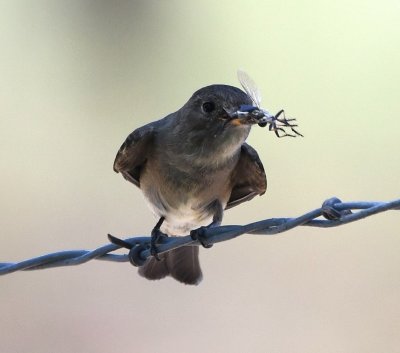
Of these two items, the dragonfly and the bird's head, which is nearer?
the dragonfly

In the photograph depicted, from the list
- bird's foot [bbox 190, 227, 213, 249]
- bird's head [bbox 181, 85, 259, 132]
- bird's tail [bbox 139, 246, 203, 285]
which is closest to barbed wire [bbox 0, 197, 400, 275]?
bird's foot [bbox 190, 227, 213, 249]

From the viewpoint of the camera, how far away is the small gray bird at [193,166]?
3.51m

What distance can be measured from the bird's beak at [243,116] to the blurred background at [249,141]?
219 centimetres

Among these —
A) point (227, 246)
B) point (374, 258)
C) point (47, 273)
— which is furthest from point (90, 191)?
point (374, 258)

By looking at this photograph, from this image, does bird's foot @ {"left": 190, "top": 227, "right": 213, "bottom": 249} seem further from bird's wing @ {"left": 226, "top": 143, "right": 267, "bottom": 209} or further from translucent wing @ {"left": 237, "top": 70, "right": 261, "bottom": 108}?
bird's wing @ {"left": 226, "top": 143, "right": 267, "bottom": 209}

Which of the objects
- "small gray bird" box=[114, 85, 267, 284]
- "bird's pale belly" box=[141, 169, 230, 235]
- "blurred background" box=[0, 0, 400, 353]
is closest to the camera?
"small gray bird" box=[114, 85, 267, 284]

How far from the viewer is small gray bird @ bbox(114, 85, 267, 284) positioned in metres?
3.51

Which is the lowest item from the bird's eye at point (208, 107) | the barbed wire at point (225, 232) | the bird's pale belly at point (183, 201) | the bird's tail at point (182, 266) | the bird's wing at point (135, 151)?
the barbed wire at point (225, 232)

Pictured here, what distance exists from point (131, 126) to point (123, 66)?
551mm

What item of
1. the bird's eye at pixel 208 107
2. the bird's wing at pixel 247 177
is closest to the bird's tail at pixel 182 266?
the bird's wing at pixel 247 177

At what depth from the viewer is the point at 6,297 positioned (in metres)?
6.01

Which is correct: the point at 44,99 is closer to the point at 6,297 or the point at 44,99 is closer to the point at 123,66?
the point at 123,66

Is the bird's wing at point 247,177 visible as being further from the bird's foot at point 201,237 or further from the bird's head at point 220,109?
the bird's foot at point 201,237

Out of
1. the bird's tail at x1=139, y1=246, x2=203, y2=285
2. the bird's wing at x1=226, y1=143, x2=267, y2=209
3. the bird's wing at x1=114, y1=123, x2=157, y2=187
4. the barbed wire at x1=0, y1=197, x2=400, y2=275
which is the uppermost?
the bird's wing at x1=114, y1=123, x2=157, y2=187
